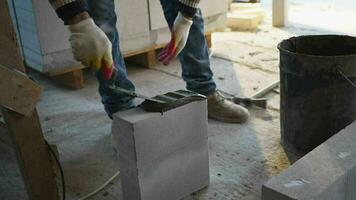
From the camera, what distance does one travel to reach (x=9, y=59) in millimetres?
950

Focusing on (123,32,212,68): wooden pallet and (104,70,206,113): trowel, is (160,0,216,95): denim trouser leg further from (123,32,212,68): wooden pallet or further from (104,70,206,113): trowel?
(123,32,212,68): wooden pallet

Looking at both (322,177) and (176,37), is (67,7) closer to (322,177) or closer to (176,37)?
(176,37)

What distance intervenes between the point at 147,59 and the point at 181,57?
762mm

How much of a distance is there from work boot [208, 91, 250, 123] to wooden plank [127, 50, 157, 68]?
0.81 metres

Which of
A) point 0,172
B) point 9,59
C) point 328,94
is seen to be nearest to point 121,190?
point 0,172

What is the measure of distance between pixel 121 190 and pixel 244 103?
801mm

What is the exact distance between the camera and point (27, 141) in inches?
40.1

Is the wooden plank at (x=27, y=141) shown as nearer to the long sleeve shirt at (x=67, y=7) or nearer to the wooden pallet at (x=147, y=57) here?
the long sleeve shirt at (x=67, y=7)

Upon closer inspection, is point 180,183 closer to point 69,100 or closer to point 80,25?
point 80,25

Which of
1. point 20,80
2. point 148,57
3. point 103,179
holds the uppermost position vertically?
point 20,80

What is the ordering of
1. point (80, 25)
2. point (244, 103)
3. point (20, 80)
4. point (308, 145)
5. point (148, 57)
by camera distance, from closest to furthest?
point (20, 80) → point (80, 25) → point (308, 145) → point (244, 103) → point (148, 57)

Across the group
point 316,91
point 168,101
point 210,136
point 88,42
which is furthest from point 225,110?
point 88,42

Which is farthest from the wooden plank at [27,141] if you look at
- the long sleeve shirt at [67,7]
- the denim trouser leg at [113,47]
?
the denim trouser leg at [113,47]

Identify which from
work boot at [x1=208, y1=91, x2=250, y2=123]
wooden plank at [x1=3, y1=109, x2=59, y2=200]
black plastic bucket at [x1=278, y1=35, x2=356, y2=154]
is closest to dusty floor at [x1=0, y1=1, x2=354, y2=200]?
work boot at [x1=208, y1=91, x2=250, y2=123]
